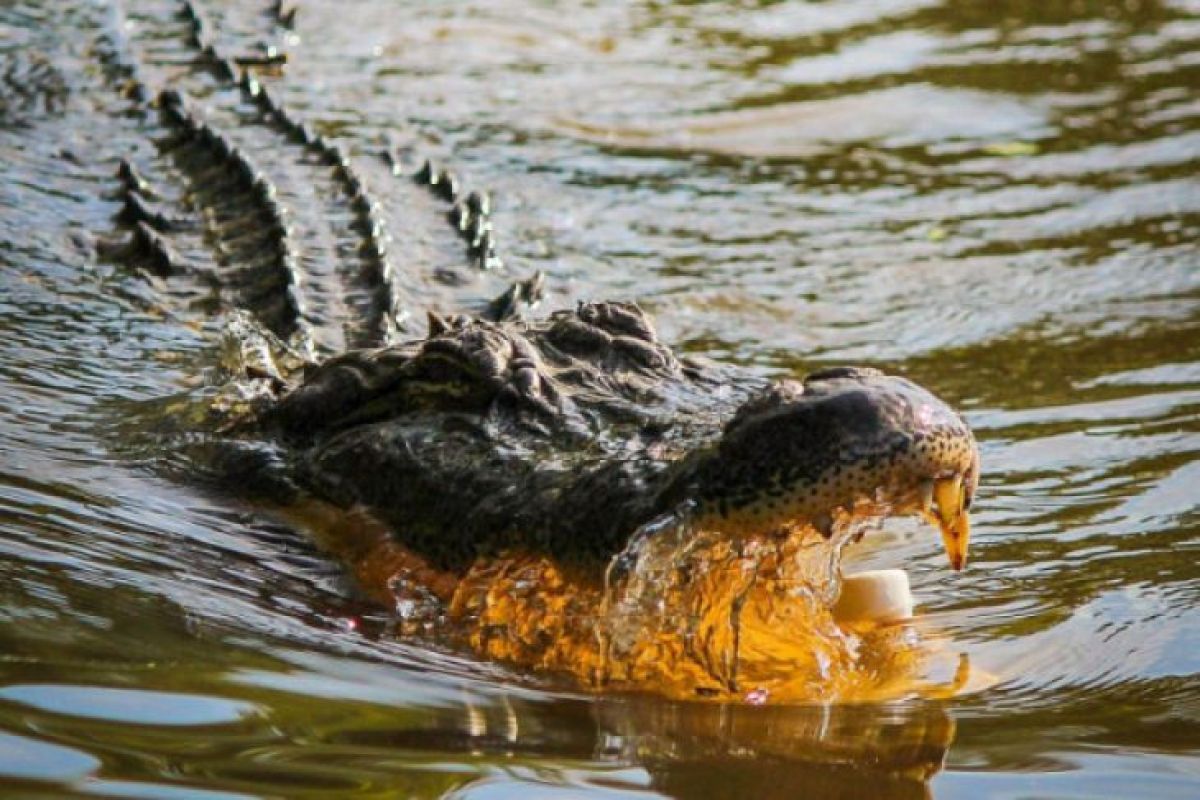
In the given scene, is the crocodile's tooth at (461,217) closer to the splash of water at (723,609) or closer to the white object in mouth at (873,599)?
the white object in mouth at (873,599)

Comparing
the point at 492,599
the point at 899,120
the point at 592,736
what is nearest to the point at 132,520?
the point at 492,599

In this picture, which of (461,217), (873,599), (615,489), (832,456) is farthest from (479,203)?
(832,456)

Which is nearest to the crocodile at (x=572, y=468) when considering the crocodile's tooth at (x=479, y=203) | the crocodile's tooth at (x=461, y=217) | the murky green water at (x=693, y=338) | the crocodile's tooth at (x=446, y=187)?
the murky green water at (x=693, y=338)

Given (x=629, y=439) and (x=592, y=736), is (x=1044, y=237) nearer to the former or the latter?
(x=629, y=439)

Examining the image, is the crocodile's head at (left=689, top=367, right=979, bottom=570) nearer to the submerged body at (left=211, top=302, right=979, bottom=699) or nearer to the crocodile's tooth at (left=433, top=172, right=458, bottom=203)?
the submerged body at (left=211, top=302, right=979, bottom=699)

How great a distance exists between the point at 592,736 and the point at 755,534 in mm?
437

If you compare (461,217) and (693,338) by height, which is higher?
(461,217)

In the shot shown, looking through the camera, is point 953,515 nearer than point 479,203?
Yes

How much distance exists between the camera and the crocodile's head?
10.5ft

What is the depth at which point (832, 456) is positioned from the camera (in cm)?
319

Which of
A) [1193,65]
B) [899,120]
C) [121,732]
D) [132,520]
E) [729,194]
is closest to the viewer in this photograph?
[121,732]

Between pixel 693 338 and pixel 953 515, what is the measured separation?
9.82 ft

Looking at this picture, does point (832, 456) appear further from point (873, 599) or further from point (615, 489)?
point (873, 599)

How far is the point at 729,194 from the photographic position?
26.7 feet
